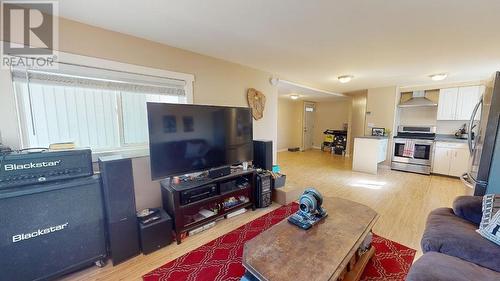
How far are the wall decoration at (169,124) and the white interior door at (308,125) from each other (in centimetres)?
668

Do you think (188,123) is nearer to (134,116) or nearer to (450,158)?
(134,116)

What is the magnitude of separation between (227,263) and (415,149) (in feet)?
16.8

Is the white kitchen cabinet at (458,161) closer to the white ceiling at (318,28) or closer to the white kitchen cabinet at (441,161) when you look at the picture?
the white kitchen cabinet at (441,161)

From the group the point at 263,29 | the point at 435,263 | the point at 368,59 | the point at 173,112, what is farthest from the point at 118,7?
the point at 368,59

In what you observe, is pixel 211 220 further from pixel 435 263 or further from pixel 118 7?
pixel 118 7

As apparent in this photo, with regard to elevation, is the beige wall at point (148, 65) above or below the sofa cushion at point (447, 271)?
above

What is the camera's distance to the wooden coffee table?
1062 millimetres

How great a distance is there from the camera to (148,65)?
2215 millimetres

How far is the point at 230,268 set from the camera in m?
1.68

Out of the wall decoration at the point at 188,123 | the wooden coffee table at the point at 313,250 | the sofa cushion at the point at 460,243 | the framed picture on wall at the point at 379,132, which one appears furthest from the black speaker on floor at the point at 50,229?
the framed picture on wall at the point at 379,132

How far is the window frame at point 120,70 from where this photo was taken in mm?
1661

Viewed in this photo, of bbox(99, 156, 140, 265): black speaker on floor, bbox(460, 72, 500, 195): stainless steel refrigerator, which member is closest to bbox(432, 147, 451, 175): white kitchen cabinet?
bbox(460, 72, 500, 195): stainless steel refrigerator

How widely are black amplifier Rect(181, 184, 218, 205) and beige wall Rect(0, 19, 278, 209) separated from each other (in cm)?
55

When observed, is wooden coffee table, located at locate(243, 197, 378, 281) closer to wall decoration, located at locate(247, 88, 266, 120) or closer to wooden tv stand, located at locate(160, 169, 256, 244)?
wooden tv stand, located at locate(160, 169, 256, 244)
